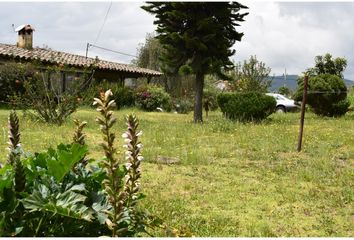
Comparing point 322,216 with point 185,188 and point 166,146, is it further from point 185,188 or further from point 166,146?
point 166,146

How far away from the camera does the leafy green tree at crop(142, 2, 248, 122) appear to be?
1844 centimetres

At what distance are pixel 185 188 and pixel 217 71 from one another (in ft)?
43.3

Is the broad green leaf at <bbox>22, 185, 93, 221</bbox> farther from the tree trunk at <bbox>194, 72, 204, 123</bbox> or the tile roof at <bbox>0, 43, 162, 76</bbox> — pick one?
the tile roof at <bbox>0, 43, 162, 76</bbox>

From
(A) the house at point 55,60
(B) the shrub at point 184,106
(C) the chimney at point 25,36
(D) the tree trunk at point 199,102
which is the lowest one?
(B) the shrub at point 184,106

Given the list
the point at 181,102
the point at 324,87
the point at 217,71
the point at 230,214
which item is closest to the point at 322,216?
the point at 230,214

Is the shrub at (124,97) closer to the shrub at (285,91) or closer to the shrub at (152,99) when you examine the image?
the shrub at (152,99)

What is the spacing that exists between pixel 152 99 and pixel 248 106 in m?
10.7

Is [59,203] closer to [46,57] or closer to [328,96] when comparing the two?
[328,96]

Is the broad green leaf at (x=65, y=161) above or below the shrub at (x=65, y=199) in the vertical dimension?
above

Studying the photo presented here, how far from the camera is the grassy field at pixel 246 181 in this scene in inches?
187

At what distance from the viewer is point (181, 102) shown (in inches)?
1096

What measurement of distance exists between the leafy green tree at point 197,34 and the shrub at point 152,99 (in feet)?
24.9

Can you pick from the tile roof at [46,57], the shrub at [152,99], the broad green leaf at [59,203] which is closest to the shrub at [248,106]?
the tile roof at [46,57]

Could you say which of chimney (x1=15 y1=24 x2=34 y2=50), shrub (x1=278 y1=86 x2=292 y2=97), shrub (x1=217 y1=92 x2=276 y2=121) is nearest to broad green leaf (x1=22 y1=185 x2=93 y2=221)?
shrub (x1=217 y1=92 x2=276 y2=121)
